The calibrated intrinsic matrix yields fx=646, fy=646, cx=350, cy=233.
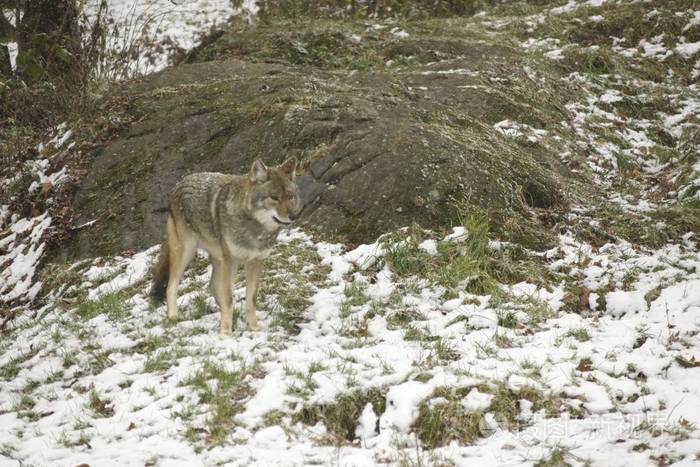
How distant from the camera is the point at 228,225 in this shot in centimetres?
618

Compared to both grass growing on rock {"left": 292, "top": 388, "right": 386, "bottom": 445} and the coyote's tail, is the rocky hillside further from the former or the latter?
the coyote's tail

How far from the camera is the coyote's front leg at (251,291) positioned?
6.30 metres

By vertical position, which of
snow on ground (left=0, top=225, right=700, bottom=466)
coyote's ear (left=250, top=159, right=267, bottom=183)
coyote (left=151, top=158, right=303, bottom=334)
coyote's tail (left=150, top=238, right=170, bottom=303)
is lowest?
snow on ground (left=0, top=225, right=700, bottom=466)

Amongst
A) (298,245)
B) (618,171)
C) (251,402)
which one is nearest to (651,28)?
(618,171)

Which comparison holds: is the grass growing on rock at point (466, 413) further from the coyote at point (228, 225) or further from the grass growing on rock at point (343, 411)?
the coyote at point (228, 225)

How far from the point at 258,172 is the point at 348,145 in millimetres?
2956

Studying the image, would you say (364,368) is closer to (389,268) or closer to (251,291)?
(251,291)

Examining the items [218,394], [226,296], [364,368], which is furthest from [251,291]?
[364,368]

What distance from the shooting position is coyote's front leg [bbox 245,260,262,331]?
6297 mm

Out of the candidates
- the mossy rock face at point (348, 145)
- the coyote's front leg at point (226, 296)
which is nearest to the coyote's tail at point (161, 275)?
the coyote's front leg at point (226, 296)

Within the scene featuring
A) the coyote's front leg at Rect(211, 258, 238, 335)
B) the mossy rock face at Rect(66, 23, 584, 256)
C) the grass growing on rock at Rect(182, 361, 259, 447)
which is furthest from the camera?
the mossy rock face at Rect(66, 23, 584, 256)

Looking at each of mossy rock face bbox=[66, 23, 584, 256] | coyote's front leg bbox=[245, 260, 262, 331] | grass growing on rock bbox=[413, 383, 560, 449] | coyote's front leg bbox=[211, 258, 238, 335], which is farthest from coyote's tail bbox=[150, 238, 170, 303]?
grass growing on rock bbox=[413, 383, 560, 449]

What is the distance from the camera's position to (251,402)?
4.96 metres

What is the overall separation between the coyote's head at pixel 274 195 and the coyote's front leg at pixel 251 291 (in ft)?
1.62
